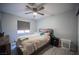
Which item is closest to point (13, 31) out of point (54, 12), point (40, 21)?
point (40, 21)

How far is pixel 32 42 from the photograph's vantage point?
1.80 m

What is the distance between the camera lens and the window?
1826 millimetres

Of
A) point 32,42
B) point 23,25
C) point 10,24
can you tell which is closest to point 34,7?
point 23,25

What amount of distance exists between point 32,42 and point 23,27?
378 mm

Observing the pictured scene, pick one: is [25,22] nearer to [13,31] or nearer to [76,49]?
[13,31]

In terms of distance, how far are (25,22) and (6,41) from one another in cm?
54

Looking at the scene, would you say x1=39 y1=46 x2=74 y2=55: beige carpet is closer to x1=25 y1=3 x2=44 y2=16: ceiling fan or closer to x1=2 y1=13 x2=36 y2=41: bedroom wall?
x1=2 y1=13 x2=36 y2=41: bedroom wall

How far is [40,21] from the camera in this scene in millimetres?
1913

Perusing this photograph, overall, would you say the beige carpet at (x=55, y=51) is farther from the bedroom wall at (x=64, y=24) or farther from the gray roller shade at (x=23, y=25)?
the gray roller shade at (x=23, y=25)

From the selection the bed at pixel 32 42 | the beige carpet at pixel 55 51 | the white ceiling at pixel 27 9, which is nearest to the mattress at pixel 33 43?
the bed at pixel 32 42

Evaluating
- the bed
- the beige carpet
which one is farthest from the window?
the beige carpet

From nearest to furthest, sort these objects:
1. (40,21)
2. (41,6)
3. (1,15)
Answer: (1,15) < (41,6) < (40,21)

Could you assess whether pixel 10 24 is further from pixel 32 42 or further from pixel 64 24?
pixel 64 24

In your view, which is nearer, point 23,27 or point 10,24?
point 10,24
